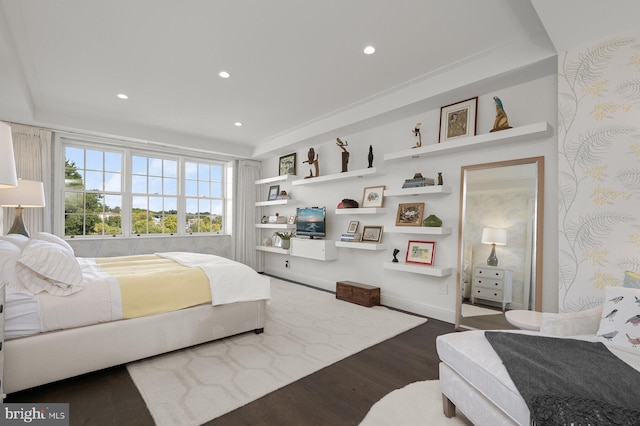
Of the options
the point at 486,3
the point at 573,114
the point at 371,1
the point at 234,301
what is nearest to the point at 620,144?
the point at 573,114

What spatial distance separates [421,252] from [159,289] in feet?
9.26

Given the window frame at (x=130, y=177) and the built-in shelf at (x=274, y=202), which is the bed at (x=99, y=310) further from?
the built-in shelf at (x=274, y=202)

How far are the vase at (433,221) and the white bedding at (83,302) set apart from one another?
2.11 m

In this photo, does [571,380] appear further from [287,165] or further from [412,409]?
[287,165]

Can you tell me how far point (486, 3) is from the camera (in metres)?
2.15

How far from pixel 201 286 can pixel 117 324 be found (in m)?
0.65

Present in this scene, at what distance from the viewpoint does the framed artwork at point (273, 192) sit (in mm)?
6179

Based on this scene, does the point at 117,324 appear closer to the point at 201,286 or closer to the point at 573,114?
the point at 201,286

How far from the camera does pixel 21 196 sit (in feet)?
11.1

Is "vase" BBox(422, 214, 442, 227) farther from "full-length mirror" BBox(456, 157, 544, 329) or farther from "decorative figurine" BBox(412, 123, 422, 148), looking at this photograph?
"decorative figurine" BBox(412, 123, 422, 148)

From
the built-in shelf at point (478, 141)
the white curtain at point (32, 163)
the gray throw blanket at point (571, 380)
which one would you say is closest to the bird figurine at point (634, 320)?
the gray throw blanket at point (571, 380)

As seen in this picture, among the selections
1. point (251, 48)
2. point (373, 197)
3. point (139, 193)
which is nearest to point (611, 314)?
point (373, 197)

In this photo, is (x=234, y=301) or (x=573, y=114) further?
(x=234, y=301)

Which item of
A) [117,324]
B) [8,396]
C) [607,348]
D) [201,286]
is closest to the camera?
[607,348]
